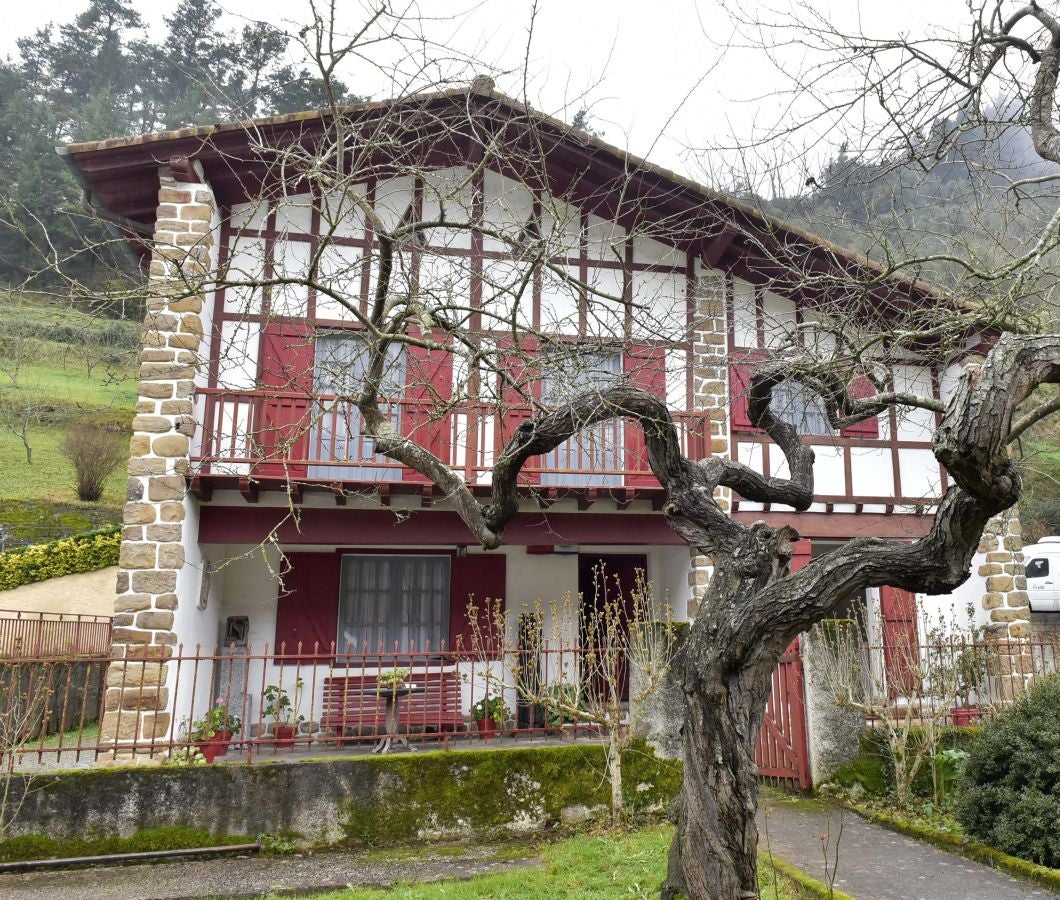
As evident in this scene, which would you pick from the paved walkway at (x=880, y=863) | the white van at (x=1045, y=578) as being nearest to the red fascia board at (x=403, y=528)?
the paved walkway at (x=880, y=863)

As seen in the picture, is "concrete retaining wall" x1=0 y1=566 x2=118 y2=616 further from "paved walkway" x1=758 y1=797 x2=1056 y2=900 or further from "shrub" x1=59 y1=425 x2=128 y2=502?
"paved walkway" x1=758 y1=797 x2=1056 y2=900

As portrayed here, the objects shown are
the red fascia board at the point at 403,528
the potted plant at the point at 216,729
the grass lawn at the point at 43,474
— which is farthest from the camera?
the grass lawn at the point at 43,474

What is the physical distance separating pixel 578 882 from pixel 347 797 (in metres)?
1.87

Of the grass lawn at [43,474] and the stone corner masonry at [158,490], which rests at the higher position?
the grass lawn at [43,474]

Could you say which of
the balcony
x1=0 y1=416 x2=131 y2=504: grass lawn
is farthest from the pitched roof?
x1=0 y1=416 x2=131 y2=504: grass lawn

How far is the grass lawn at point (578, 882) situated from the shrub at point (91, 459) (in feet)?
48.2

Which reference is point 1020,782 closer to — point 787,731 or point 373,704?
point 787,731

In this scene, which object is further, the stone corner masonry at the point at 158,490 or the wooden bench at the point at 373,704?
the wooden bench at the point at 373,704

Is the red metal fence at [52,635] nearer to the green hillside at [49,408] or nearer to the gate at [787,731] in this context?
the green hillside at [49,408]

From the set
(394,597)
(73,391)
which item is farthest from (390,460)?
(73,391)

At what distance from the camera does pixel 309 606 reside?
962cm

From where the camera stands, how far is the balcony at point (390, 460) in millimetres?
7992

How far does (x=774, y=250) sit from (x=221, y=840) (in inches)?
329

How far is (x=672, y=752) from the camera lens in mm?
6227
